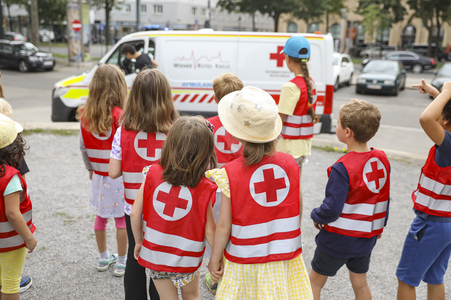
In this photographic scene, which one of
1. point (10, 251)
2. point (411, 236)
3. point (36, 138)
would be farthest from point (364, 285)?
point (36, 138)

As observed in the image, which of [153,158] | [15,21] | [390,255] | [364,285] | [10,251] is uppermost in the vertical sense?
[15,21]

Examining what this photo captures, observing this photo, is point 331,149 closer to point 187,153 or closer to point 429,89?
point 429,89

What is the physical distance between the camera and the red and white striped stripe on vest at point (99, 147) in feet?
10.3

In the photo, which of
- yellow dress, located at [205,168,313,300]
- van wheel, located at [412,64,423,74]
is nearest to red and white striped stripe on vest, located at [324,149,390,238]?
yellow dress, located at [205,168,313,300]

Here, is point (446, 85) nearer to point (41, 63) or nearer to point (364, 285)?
point (364, 285)

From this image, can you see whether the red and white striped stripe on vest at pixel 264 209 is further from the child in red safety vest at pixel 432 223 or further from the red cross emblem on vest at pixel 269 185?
the child in red safety vest at pixel 432 223

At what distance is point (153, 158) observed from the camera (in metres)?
2.59

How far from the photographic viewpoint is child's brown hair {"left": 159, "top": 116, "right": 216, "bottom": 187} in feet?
6.58

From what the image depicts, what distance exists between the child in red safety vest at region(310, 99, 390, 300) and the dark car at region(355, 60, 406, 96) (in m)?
15.1

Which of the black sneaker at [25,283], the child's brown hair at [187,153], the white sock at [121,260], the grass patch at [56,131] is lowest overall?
the black sneaker at [25,283]

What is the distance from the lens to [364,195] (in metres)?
2.32

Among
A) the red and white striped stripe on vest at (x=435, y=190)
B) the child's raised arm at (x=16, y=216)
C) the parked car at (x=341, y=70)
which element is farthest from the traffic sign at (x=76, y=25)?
the red and white striped stripe on vest at (x=435, y=190)

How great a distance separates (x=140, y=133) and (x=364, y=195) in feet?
4.78

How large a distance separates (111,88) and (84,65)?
23482mm
